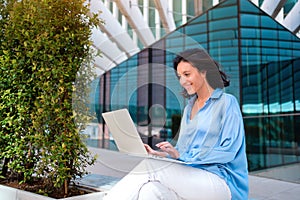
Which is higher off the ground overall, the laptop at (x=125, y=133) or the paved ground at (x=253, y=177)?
the laptop at (x=125, y=133)

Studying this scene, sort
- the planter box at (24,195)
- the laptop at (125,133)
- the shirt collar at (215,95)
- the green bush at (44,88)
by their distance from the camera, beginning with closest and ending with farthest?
the laptop at (125,133) → the shirt collar at (215,95) → the planter box at (24,195) → the green bush at (44,88)

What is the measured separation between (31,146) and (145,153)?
1.53 meters

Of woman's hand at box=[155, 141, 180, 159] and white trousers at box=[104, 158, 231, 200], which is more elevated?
woman's hand at box=[155, 141, 180, 159]

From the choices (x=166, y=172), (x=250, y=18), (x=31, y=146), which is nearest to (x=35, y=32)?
(x=31, y=146)

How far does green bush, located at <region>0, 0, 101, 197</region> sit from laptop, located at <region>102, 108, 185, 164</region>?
2.60ft

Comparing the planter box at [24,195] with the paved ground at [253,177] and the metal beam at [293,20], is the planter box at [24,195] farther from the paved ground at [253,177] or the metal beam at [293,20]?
the metal beam at [293,20]

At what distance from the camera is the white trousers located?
1.33 metres

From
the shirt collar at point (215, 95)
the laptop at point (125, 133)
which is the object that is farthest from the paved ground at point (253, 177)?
the shirt collar at point (215, 95)

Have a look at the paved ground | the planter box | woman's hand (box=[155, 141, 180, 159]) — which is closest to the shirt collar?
woman's hand (box=[155, 141, 180, 159])

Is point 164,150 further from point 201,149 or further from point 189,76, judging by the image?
point 189,76

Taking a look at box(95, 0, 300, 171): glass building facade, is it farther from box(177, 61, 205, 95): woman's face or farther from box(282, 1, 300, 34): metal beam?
box(177, 61, 205, 95): woman's face

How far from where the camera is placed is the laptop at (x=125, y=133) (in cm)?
121

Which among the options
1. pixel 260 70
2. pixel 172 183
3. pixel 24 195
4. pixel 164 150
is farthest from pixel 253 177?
pixel 164 150

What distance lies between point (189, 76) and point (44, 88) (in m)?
1.36
